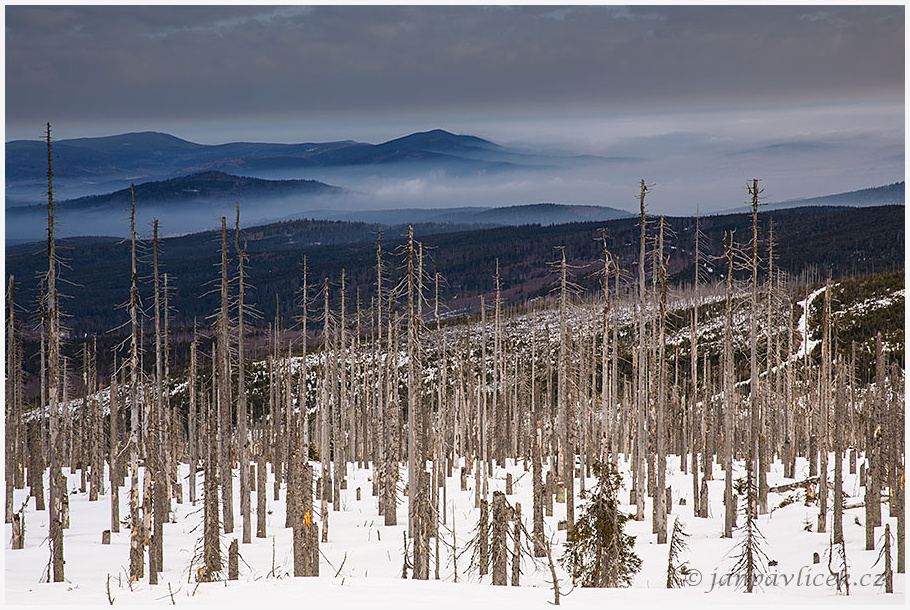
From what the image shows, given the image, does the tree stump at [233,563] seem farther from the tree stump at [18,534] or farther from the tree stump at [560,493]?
the tree stump at [560,493]

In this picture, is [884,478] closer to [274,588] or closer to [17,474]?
[274,588]

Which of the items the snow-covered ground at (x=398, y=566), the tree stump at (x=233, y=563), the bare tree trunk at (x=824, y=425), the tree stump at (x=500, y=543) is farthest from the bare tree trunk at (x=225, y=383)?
the bare tree trunk at (x=824, y=425)

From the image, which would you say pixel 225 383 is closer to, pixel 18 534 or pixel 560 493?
pixel 18 534

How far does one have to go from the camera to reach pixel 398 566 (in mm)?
27844

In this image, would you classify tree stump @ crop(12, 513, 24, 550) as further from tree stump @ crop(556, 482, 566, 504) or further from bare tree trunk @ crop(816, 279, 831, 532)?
bare tree trunk @ crop(816, 279, 831, 532)

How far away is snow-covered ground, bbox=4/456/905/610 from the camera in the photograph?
1566 centimetres

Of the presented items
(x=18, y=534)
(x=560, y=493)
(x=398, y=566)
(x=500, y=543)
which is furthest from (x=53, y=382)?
(x=560, y=493)

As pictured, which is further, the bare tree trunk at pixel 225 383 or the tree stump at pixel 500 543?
the bare tree trunk at pixel 225 383

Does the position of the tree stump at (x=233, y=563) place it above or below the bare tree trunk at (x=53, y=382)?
below

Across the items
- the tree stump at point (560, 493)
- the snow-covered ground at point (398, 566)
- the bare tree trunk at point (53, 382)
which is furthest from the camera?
the tree stump at point (560, 493)

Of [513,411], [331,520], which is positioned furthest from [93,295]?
[331,520]

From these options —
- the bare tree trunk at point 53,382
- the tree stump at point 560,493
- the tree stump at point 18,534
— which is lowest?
the tree stump at point 560,493

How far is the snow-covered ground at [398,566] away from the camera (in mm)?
15656

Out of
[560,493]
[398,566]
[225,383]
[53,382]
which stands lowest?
[560,493]
